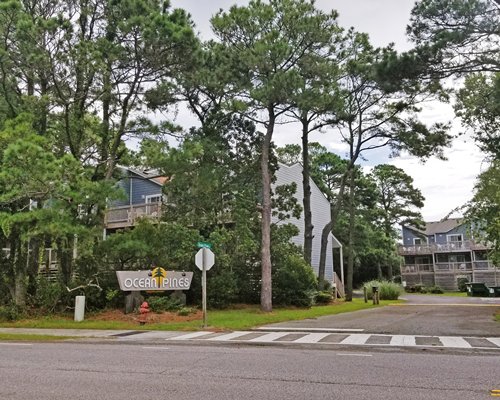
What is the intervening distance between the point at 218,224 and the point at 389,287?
15.4 m

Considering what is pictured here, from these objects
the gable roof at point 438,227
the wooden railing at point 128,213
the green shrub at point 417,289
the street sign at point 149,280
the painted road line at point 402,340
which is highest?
the gable roof at point 438,227

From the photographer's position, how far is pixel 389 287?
1347 inches

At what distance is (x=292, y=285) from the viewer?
79.5ft

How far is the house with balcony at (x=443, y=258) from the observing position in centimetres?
5116

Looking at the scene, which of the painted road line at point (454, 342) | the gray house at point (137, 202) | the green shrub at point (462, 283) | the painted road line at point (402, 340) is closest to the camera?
the painted road line at point (454, 342)

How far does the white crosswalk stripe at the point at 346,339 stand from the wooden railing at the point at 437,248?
4386 centimetres

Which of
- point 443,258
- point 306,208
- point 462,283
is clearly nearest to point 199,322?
point 306,208

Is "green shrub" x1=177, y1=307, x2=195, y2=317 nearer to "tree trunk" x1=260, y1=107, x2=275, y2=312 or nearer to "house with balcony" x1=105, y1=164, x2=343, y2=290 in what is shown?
"tree trunk" x1=260, y1=107, x2=275, y2=312

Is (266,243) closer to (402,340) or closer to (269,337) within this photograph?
(269,337)

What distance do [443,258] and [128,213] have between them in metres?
39.7

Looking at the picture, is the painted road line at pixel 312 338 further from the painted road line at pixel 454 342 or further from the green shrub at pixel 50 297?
the green shrub at pixel 50 297

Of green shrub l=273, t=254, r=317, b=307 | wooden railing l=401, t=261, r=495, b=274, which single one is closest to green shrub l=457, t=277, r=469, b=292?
wooden railing l=401, t=261, r=495, b=274

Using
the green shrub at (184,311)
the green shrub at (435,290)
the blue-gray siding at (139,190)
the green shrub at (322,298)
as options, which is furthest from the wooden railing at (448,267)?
the green shrub at (184,311)

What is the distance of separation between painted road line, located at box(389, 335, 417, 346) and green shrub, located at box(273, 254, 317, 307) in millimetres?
10949
